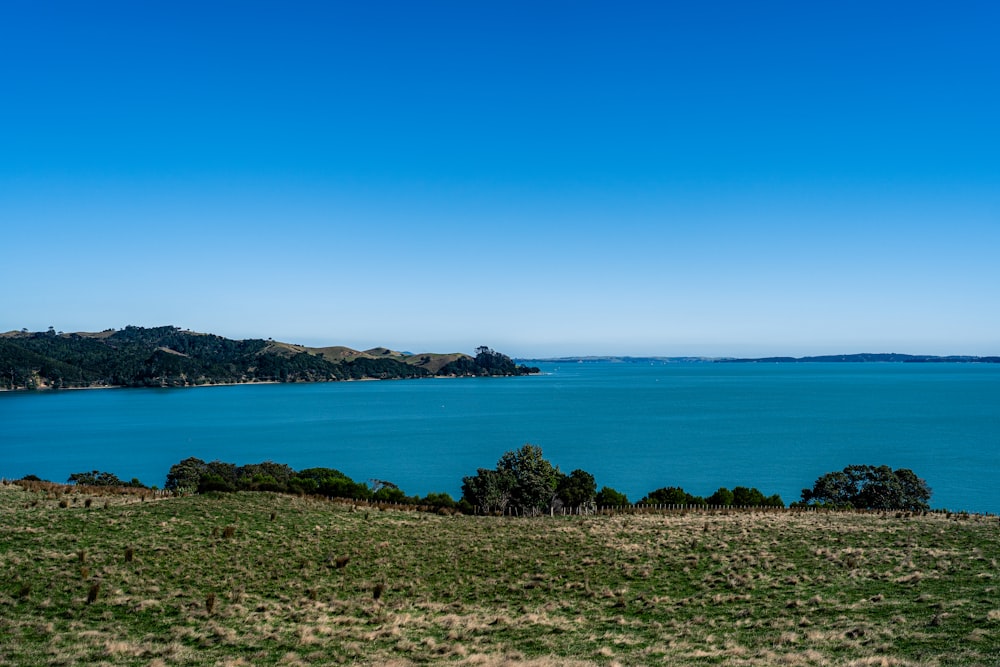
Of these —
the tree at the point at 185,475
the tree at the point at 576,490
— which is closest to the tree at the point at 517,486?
the tree at the point at 576,490

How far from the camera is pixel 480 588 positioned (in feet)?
78.1

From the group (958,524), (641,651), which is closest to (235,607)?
(641,651)

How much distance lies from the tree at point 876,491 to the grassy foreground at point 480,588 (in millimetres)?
22569

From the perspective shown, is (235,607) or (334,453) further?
(334,453)

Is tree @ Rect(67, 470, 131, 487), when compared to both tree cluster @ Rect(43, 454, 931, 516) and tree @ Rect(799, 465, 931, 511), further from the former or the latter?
tree @ Rect(799, 465, 931, 511)

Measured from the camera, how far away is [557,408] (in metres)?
178

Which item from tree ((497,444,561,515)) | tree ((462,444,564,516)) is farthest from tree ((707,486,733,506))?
tree ((497,444,561,515))

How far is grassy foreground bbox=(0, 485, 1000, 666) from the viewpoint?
16594 mm

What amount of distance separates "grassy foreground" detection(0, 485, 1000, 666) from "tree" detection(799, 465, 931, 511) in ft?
74.0

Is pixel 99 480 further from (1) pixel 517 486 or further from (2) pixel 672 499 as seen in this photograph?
(2) pixel 672 499

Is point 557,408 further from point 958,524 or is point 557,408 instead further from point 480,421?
point 958,524

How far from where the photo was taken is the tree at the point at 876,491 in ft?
180

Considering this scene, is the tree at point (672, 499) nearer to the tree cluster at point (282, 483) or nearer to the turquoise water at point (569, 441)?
the tree cluster at point (282, 483)

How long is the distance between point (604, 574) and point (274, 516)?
17358mm
